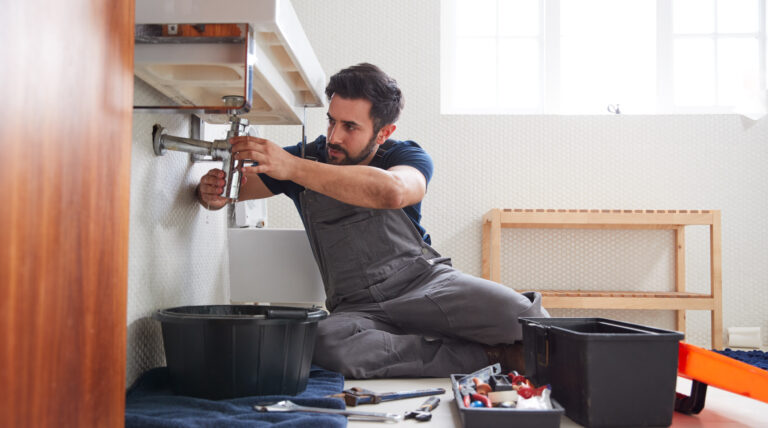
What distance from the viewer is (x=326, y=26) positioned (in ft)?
9.75

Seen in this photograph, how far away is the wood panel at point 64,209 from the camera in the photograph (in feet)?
1.67

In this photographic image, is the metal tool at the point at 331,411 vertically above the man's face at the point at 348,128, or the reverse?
the man's face at the point at 348,128

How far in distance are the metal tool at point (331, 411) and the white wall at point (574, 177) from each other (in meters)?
1.87

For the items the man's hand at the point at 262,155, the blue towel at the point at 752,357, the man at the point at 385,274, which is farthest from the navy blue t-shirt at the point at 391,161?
the blue towel at the point at 752,357

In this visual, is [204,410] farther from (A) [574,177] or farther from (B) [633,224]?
(A) [574,177]

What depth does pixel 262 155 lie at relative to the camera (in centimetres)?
114

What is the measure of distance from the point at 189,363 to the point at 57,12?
2.32ft

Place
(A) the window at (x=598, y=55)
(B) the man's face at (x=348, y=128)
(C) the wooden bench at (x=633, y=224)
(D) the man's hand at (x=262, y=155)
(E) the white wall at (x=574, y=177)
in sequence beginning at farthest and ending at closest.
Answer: (A) the window at (x=598, y=55)
(E) the white wall at (x=574, y=177)
(C) the wooden bench at (x=633, y=224)
(B) the man's face at (x=348, y=128)
(D) the man's hand at (x=262, y=155)

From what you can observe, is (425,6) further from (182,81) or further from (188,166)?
(182,81)

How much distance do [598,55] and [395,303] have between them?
209 cm

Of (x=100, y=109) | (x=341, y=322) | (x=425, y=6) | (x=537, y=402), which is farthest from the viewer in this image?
(x=425, y=6)

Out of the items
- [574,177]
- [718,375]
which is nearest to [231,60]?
[718,375]

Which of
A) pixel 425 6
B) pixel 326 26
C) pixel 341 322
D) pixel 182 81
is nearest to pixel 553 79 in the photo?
pixel 425 6

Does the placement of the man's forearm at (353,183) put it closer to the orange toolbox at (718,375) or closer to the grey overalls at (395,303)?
the grey overalls at (395,303)
